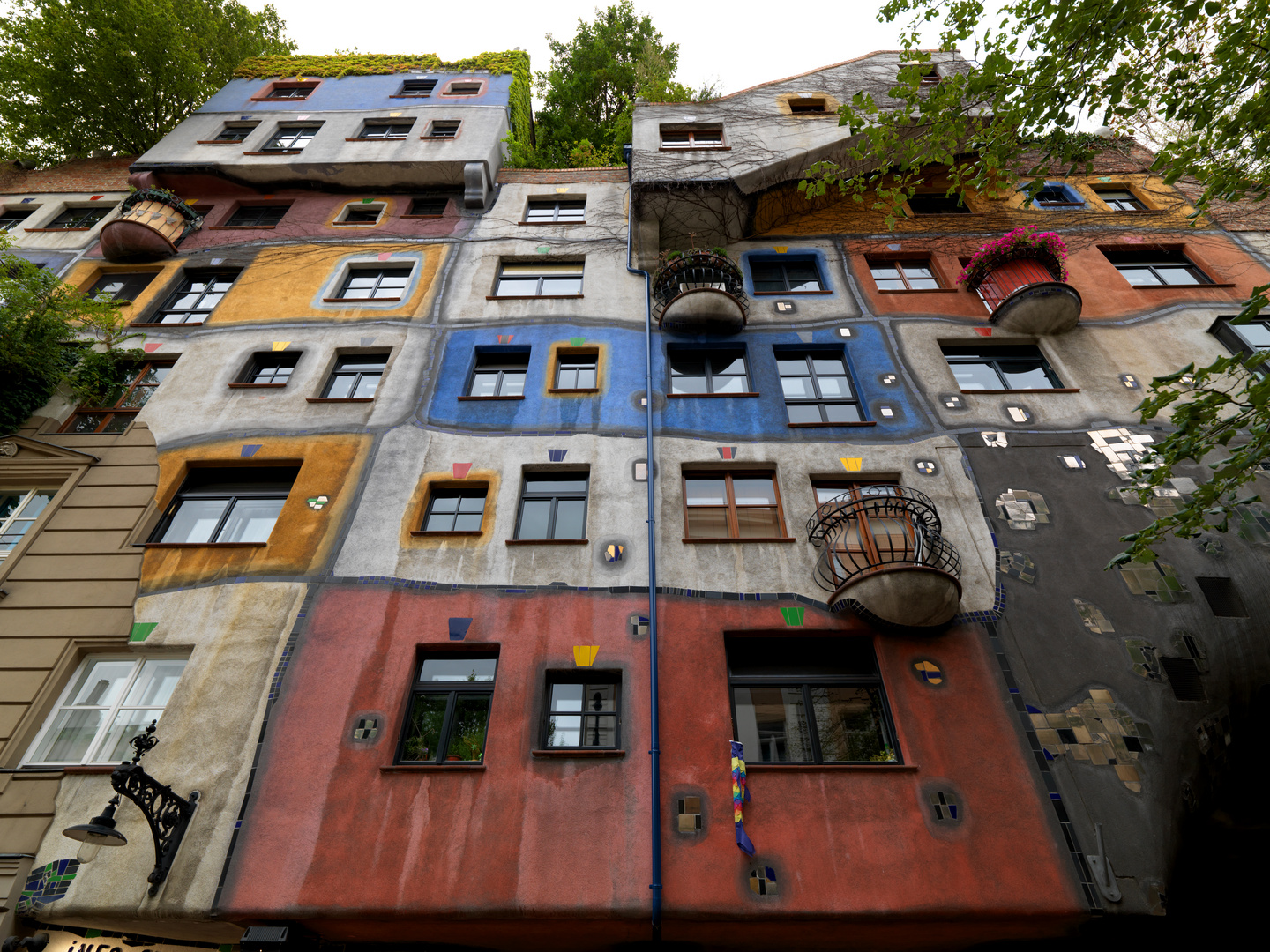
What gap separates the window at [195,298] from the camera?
1593cm

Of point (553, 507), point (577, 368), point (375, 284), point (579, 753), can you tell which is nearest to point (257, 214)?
point (375, 284)

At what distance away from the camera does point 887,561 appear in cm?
964

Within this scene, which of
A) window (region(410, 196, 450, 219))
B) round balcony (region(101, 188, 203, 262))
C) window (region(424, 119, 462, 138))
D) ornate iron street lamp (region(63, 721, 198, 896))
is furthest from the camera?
window (region(424, 119, 462, 138))

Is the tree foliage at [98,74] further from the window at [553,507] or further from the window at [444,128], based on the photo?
the window at [553,507]

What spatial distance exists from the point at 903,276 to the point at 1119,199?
753 centimetres

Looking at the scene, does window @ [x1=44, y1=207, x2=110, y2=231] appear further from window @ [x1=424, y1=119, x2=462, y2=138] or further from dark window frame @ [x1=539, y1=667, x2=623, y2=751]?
dark window frame @ [x1=539, y1=667, x2=623, y2=751]

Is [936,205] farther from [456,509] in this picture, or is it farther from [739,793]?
[739,793]

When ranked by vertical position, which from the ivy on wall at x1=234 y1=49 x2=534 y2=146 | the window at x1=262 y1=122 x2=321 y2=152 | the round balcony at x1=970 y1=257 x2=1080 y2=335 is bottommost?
the round balcony at x1=970 y1=257 x2=1080 y2=335

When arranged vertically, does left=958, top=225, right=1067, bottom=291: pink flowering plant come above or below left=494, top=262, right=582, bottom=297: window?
below

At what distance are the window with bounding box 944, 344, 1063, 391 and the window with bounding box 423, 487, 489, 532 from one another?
919 cm

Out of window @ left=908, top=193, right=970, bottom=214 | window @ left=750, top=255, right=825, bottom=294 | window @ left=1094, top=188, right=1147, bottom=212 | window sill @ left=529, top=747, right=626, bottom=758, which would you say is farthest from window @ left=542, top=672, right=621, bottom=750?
window @ left=1094, top=188, right=1147, bottom=212

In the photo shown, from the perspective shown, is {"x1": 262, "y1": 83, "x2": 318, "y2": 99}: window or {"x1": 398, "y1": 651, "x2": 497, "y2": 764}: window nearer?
{"x1": 398, "y1": 651, "x2": 497, "y2": 764}: window

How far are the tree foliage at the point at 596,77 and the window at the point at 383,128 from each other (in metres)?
5.05

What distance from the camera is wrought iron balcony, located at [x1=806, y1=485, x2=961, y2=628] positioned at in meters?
9.22
